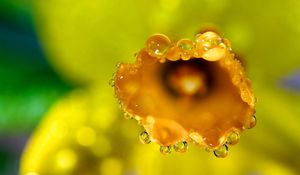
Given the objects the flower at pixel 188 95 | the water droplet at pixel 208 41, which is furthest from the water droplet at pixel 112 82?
the water droplet at pixel 208 41

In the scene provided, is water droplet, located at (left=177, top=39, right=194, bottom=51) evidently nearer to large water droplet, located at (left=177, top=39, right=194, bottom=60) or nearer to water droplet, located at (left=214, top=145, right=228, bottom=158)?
large water droplet, located at (left=177, top=39, right=194, bottom=60)

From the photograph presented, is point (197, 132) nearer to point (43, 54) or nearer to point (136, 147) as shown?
point (136, 147)

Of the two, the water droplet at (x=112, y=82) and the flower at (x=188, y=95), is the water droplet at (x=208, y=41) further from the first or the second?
the water droplet at (x=112, y=82)

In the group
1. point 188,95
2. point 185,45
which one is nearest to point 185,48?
point 185,45

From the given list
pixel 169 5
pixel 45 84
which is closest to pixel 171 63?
pixel 169 5

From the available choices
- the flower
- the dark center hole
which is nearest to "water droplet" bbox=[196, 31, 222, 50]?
the flower

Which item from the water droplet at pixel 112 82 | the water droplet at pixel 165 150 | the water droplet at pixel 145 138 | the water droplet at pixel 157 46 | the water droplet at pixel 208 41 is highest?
the water droplet at pixel 157 46

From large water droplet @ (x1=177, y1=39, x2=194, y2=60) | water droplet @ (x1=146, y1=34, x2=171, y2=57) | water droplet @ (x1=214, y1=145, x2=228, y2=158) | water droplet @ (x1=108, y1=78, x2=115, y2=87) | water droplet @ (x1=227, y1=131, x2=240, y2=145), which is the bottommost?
water droplet @ (x1=214, y1=145, x2=228, y2=158)
